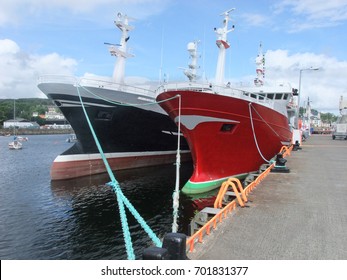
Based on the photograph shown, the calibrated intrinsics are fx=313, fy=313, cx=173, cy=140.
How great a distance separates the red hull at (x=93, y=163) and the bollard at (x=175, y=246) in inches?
583

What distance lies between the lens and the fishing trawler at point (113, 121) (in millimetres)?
16875

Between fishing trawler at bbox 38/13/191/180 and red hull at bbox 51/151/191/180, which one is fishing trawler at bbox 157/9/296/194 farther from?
red hull at bbox 51/151/191/180

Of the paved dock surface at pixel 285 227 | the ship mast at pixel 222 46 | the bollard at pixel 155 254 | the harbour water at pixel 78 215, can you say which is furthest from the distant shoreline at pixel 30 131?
the bollard at pixel 155 254

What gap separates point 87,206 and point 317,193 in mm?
8122

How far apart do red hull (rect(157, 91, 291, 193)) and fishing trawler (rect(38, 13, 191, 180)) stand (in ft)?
13.9

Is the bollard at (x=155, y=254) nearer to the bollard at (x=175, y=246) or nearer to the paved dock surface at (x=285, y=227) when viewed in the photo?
the bollard at (x=175, y=246)

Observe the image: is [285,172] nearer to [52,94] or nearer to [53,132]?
[52,94]

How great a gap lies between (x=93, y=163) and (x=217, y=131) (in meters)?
8.96

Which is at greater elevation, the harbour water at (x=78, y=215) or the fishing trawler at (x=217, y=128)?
the fishing trawler at (x=217, y=128)

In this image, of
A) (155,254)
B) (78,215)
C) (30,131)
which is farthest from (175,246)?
(30,131)

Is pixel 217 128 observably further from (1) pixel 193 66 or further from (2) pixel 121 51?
(1) pixel 193 66

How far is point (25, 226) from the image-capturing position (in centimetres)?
972

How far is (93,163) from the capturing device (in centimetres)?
1848

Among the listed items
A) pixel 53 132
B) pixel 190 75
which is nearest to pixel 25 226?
pixel 190 75
